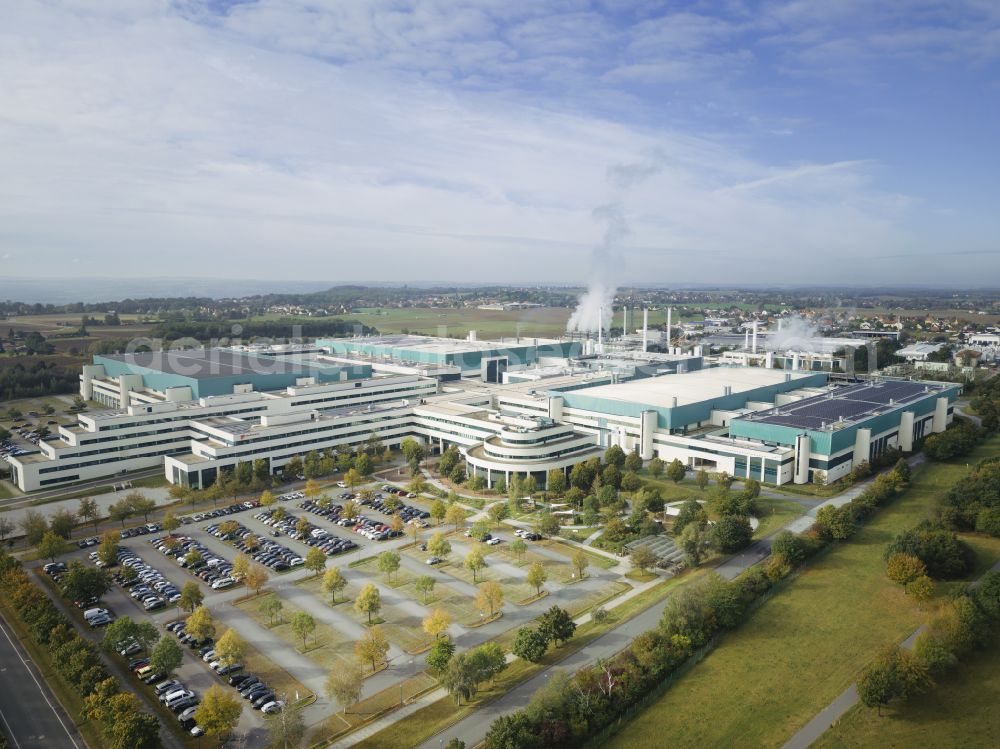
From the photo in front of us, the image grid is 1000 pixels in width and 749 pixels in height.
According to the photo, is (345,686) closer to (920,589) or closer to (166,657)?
(166,657)

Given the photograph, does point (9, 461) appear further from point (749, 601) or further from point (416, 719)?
point (749, 601)

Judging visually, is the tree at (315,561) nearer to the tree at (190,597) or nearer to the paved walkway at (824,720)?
the tree at (190,597)

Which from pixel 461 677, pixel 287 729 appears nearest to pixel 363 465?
pixel 461 677

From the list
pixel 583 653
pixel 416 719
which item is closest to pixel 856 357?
pixel 583 653

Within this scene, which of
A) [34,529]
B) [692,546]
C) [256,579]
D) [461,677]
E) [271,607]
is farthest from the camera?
[34,529]

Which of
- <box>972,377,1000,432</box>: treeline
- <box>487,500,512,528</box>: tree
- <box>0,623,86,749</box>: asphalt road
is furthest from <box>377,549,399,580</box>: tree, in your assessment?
<box>972,377,1000,432</box>: treeline
